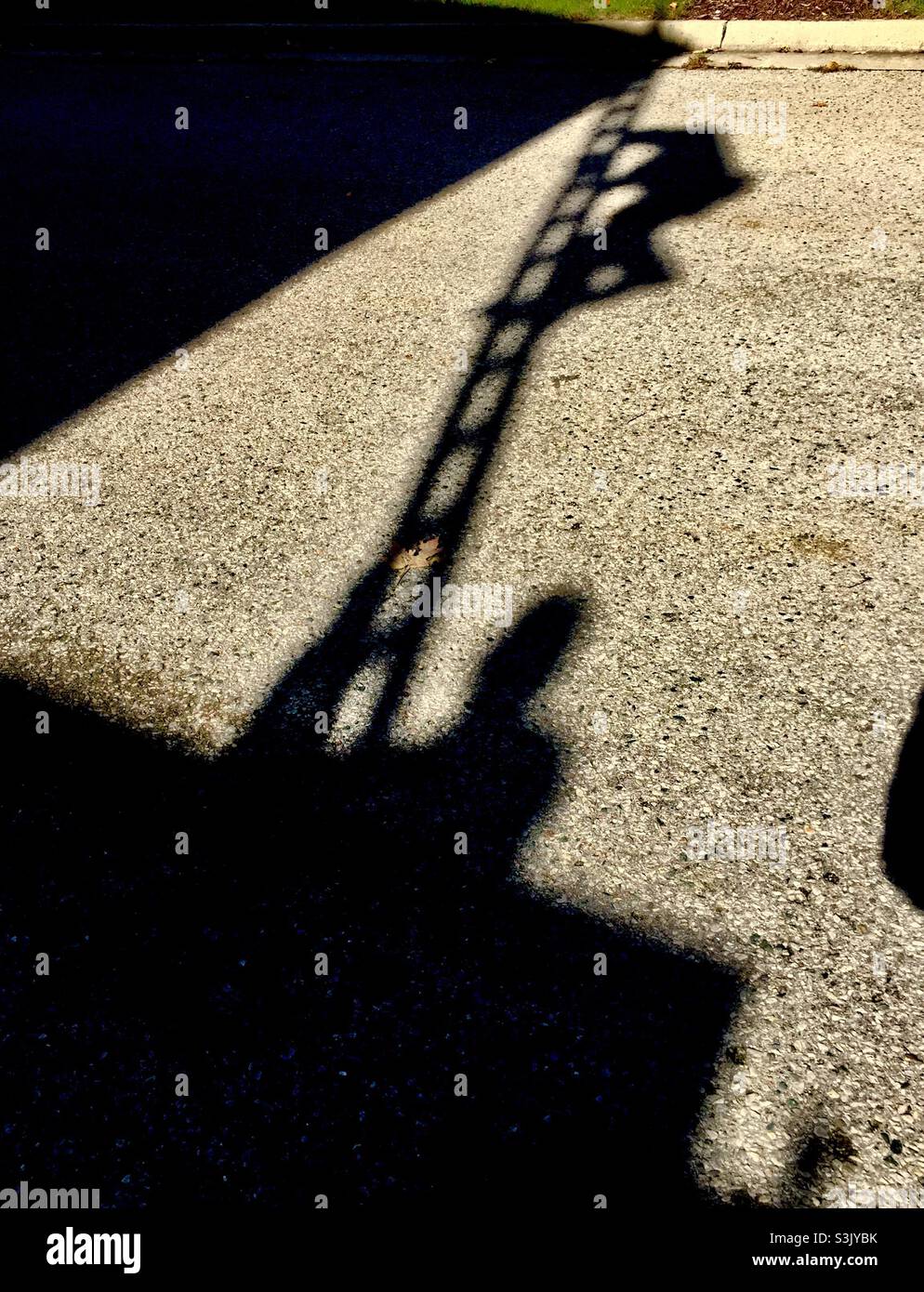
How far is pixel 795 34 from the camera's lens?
7.57m

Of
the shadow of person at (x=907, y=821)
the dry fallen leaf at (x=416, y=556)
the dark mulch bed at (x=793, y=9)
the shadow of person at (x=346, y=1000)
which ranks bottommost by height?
the shadow of person at (x=346, y=1000)

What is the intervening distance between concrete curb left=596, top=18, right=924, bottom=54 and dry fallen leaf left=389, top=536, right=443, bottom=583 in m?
6.48

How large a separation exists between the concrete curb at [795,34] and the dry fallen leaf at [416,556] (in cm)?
648

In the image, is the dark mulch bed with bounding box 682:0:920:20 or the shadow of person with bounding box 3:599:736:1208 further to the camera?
the dark mulch bed with bounding box 682:0:920:20

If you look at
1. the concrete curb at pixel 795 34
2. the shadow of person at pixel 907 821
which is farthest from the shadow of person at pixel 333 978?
the concrete curb at pixel 795 34

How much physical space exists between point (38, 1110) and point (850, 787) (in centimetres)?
246

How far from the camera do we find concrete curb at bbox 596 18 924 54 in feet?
23.9

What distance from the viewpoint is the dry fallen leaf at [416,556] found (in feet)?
12.3

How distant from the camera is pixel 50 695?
3.44m

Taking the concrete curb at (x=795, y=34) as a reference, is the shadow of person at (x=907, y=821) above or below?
below

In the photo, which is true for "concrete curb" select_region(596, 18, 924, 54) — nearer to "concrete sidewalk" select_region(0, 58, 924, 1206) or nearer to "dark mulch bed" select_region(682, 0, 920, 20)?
"dark mulch bed" select_region(682, 0, 920, 20)

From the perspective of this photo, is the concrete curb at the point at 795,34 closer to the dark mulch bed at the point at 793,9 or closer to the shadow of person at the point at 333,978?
the dark mulch bed at the point at 793,9

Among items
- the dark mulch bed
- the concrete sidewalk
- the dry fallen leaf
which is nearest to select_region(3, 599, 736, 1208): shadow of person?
the concrete sidewalk
